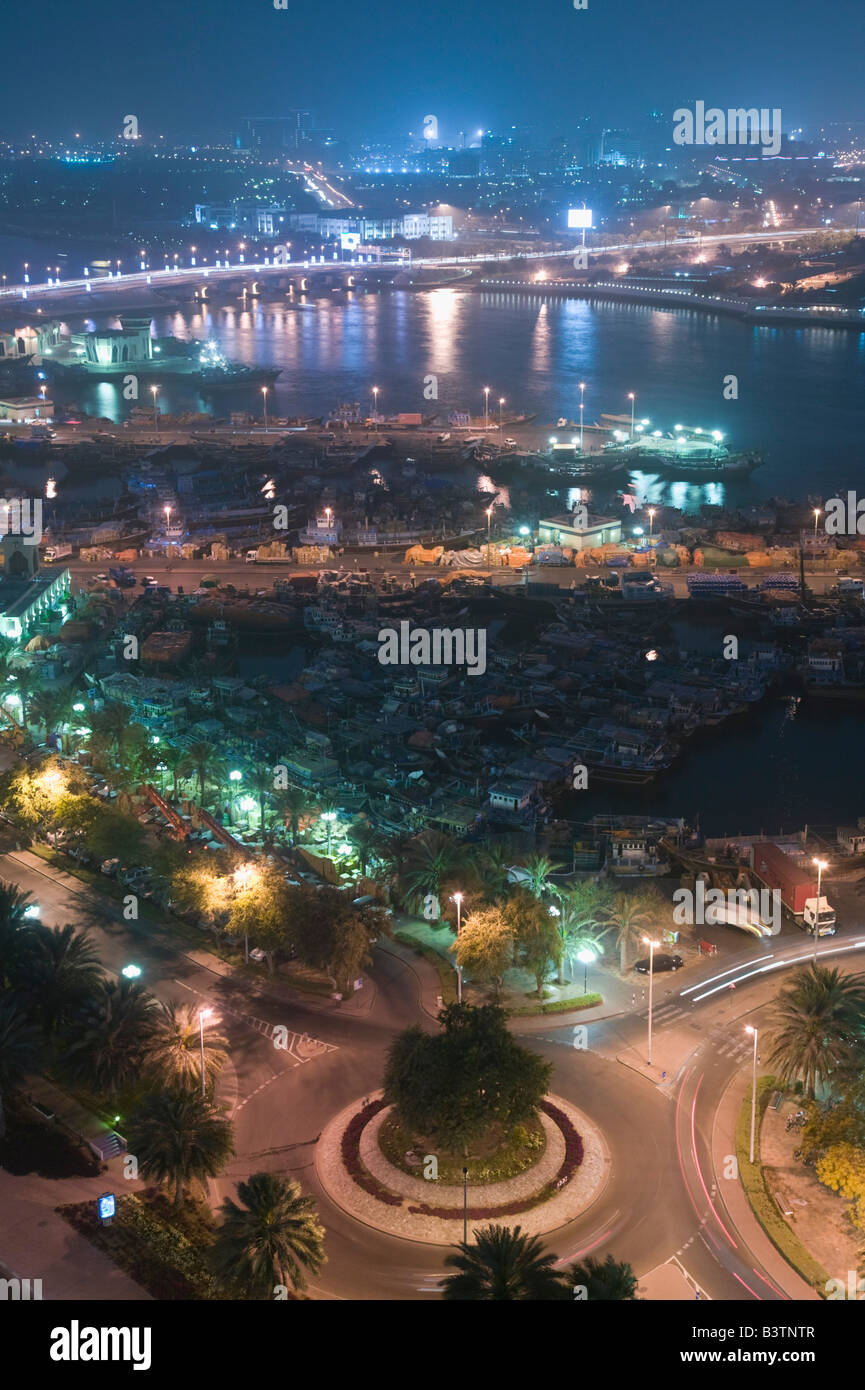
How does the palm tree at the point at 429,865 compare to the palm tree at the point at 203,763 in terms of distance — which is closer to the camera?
the palm tree at the point at 429,865

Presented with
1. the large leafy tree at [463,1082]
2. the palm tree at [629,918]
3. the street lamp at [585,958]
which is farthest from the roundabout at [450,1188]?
the palm tree at [629,918]

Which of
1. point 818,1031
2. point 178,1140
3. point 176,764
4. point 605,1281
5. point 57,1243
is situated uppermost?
point 176,764

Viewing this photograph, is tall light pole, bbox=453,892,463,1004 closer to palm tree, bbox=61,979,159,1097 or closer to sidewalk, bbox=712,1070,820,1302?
sidewalk, bbox=712,1070,820,1302

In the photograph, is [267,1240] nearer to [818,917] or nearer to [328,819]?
[818,917]

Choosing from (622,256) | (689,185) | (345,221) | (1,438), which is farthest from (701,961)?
(689,185)

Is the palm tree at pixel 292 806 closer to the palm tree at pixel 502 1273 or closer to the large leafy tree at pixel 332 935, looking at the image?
the large leafy tree at pixel 332 935

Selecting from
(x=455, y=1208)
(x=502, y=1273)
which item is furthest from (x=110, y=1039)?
(x=502, y=1273)
